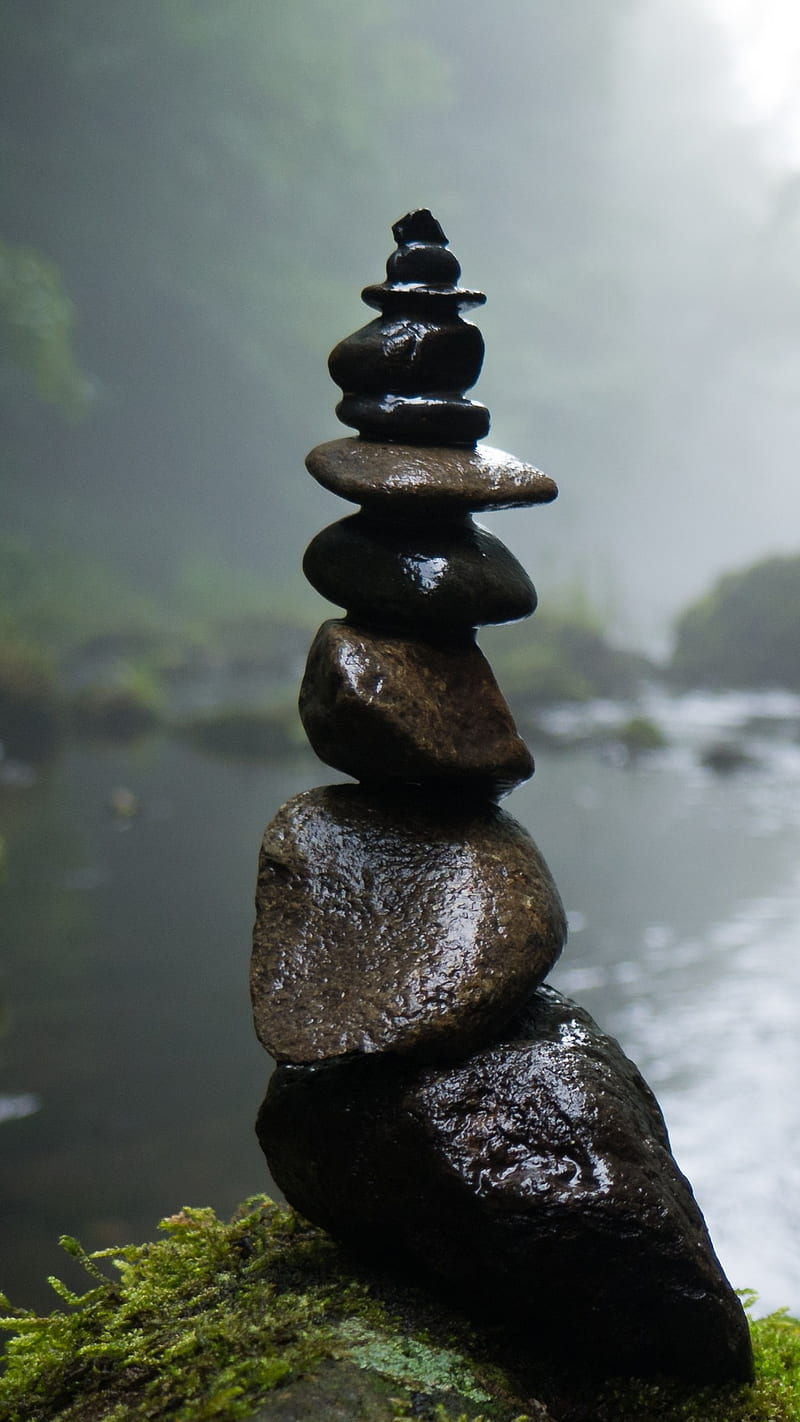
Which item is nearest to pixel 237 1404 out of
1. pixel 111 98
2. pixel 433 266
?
pixel 433 266

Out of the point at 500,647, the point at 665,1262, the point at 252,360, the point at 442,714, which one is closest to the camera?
the point at 665,1262

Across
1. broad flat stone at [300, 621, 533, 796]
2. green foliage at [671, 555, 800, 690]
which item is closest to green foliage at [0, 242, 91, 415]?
green foliage at [671, 555, 800, 690]

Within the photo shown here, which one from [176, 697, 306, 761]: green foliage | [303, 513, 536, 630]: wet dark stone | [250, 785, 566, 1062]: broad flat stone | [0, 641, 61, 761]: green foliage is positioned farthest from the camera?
[176, 697, 306, 761]: green foliage

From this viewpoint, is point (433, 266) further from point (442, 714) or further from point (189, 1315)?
point (189, 1315)

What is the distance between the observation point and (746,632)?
14945 millimetres

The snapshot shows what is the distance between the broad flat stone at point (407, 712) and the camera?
2.64m

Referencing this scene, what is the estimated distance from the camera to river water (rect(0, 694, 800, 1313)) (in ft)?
15.8

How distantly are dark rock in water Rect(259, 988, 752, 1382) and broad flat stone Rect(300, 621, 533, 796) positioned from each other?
659mm

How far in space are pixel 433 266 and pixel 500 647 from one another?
40.7 feet

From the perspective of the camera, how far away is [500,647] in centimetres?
1519

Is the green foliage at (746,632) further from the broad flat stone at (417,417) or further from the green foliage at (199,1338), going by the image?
the green foliage at (199,1338)

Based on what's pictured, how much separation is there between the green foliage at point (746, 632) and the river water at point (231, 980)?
3.27 meters

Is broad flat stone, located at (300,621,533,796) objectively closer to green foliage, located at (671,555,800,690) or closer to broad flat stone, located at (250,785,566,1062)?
broad flat stone, located at (250,785,566,1062)

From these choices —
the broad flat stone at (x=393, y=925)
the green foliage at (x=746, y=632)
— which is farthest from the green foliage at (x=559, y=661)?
the broad flat stone at (x=393, y=925)
